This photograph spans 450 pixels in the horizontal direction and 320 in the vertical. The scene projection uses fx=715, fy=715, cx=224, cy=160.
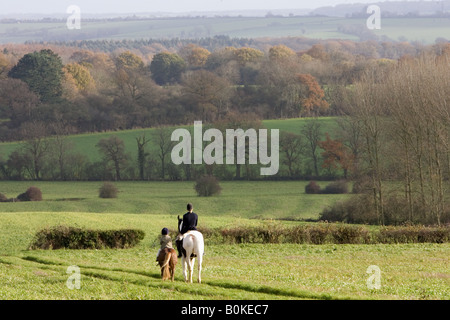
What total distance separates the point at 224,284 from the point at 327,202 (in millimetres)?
64044

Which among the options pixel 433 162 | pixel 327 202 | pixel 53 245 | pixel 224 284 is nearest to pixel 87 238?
pixel 53 245

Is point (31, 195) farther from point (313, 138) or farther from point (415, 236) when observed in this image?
point (415, 236)

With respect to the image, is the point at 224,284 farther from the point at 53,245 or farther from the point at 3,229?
the point at 3,229

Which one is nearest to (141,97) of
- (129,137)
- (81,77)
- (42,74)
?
(129,137)

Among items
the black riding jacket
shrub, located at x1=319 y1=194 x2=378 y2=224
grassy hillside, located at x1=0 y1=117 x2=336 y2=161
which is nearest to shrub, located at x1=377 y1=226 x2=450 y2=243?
shrub, located at x1=319 y1=194 x2=378 y2=224

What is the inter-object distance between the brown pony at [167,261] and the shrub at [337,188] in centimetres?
6944

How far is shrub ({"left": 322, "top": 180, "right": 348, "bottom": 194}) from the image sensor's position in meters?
92.2

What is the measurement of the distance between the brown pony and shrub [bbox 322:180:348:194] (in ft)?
228

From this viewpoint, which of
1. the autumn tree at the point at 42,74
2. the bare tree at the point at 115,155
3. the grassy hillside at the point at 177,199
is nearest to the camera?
the grassy hillside at the point at 177,199

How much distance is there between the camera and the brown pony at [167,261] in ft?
80.0

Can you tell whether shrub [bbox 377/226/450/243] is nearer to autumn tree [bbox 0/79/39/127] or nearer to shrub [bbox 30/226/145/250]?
shrub [bbox 30/226/145/250]

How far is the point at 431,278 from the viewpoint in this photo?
90.1 ft

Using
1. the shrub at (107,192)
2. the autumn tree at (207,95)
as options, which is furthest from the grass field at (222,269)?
the autumn tree at (207,95)

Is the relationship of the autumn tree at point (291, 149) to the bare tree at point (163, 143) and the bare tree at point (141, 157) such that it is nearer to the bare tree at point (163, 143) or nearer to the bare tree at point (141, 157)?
the bare tree at point (163, 143)
